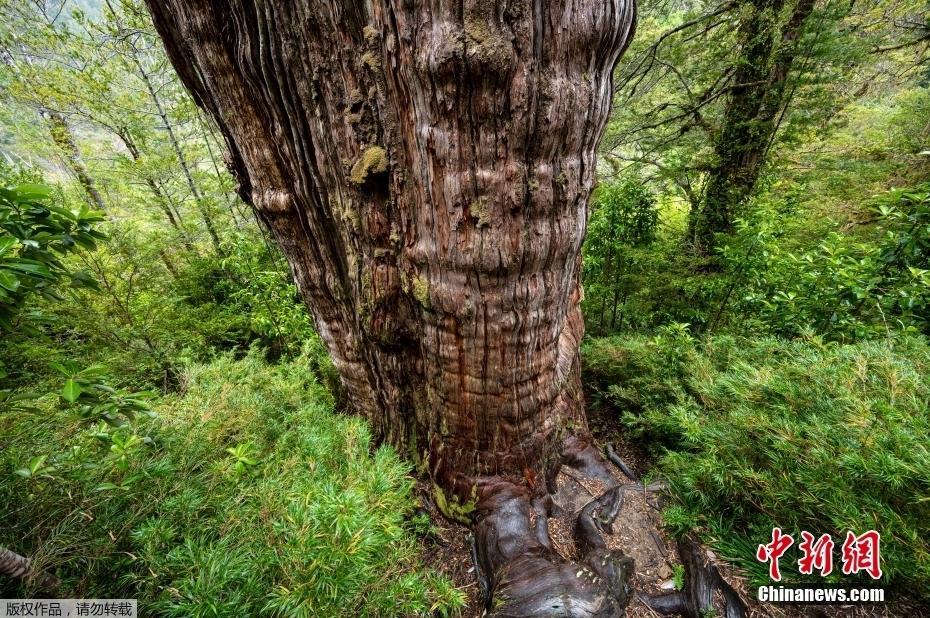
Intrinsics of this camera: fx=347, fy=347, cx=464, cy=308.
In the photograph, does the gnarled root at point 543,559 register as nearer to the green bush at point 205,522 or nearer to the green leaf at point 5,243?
the green bush at point 205,522

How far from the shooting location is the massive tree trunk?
1.39m

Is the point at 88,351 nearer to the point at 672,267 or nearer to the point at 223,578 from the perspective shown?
the point at 223,578

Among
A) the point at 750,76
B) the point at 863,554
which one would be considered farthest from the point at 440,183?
the point at 750,76

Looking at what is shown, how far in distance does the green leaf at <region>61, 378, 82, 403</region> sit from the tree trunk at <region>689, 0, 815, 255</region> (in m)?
4.99

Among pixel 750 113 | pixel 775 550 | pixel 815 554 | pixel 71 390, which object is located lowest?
pixel 775 550

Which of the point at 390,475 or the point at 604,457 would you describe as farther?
the point at 604,457

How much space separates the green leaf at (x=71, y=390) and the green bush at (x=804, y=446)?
2993 millimetres

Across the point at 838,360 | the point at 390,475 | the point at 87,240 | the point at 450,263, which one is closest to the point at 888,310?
the point at 838,360

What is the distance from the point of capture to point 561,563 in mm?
2062

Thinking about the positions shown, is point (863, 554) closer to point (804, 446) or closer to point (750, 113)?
point (804, 446)

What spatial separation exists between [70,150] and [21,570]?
9076mm

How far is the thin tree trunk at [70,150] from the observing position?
654 centimetres

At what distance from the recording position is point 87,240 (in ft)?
4.17

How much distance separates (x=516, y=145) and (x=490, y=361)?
1144mm
